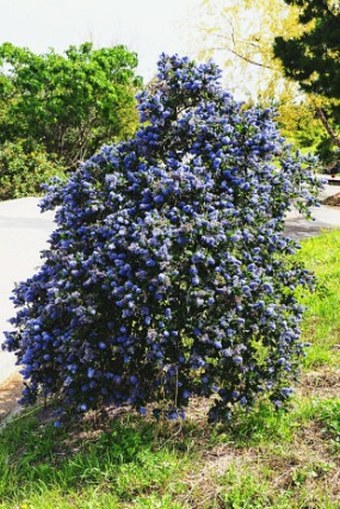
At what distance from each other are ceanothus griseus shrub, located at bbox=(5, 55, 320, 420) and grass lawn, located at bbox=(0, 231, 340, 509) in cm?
18

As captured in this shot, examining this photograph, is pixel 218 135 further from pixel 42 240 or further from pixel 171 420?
pixel 42 240

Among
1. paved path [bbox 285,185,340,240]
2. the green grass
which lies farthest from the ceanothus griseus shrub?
paved path [bbox 285,185,340,240]

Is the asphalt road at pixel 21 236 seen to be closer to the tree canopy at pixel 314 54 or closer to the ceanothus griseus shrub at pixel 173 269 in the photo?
the ceanothus griseus shrub at pixel 173 269

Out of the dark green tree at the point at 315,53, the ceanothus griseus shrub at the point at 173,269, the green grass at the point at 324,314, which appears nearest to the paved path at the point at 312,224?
the dark green tree at the point at 315,53

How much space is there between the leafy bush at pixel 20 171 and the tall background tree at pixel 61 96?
1.90 ft

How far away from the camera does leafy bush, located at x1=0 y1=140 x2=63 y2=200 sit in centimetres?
1642

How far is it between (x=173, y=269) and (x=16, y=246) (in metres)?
6.65

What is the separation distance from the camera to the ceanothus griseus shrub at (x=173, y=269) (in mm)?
2801

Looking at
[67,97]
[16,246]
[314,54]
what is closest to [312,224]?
[314,54]

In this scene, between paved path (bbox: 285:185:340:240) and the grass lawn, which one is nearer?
the grass lawn

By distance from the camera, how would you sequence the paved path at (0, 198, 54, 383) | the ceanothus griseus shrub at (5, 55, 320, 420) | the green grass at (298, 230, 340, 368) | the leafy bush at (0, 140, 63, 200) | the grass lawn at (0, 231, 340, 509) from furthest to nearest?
the leafy bush at (0, 140, 63, 200) < the paved path at (0, 198, 54, 383) < the green grass at (298, 230, 340, 368) < the ceanothus griseus shrub at (5, 55, 320, 420) < the grass lawn at (0, 231, 340, 509)

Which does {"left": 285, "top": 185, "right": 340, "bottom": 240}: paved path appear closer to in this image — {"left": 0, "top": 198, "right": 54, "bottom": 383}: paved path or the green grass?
the green grass

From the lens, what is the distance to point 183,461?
2764 mm

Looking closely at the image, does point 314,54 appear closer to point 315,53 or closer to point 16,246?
point 315,53
